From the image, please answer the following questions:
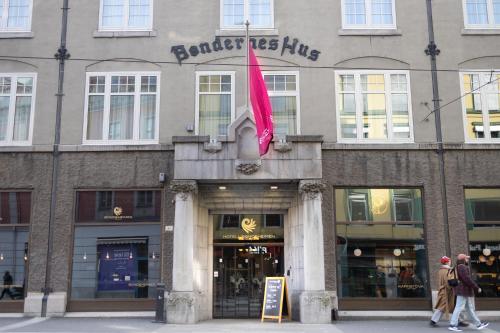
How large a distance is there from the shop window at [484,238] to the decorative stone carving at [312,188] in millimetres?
4885

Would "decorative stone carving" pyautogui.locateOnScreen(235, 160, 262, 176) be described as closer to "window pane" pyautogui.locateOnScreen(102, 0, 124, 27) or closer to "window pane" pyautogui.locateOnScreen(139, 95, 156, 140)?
"window pane" pyautogui.locateOnScreen(139, 95, 156, 140)

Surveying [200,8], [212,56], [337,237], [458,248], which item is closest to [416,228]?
[458,248]

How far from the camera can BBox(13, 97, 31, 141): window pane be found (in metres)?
17.5

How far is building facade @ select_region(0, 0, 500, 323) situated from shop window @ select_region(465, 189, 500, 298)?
61 millimetres

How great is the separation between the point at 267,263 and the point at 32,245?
7208mm

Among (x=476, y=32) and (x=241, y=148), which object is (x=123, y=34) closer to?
(x=241, y=148)

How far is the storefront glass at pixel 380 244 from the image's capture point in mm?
16547

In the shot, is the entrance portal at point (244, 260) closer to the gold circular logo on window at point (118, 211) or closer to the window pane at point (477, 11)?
the gold circular logo on window at point (118, 211)

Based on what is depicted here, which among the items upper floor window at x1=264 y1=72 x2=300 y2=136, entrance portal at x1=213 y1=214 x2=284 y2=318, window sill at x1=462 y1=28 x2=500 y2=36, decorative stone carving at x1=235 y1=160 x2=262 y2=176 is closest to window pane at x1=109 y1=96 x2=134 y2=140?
entrance portal at x1=213 y1=214 x2=284 y2=318

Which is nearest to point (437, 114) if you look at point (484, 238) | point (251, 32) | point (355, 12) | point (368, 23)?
point (368, 23)

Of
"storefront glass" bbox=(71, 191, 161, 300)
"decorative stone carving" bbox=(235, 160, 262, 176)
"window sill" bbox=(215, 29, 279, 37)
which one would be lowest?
"storefront glass" bbox=(71, 191, 161, 300)

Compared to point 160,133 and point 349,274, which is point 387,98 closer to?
point 349,274

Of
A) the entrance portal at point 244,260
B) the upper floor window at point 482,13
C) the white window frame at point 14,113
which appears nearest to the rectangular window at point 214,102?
the entrance portal at point 244,260

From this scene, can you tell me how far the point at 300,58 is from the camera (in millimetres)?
17531
